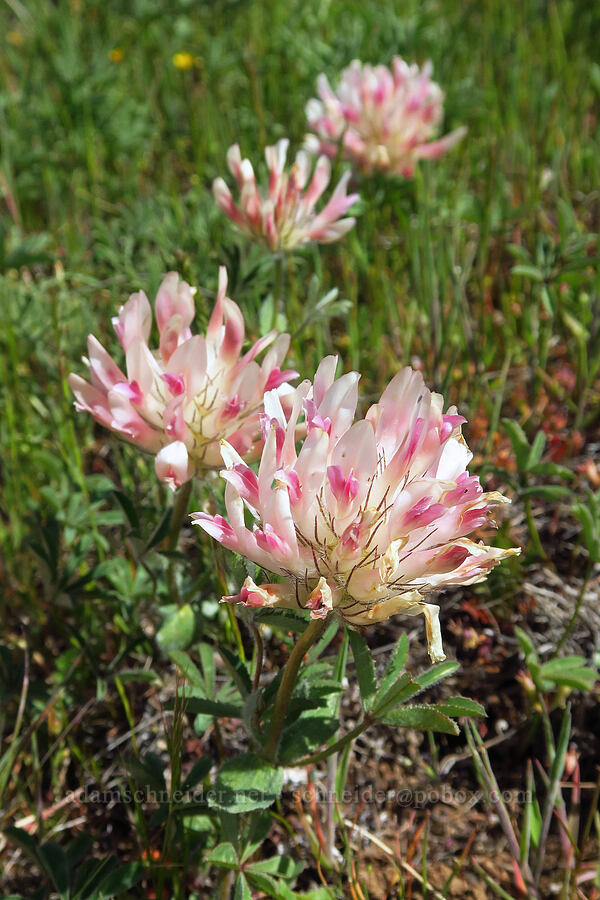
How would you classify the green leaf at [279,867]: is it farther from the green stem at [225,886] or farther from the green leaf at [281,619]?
the green leaf at [281,619]

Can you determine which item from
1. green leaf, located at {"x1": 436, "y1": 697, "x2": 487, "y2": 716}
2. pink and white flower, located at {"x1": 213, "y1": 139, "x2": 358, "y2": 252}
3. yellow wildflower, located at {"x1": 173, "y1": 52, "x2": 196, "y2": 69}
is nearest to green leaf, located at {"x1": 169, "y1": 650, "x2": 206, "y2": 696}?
green leaf, located at {"x1": 436, "y1": 697, "x2": 487, "y2": 716}

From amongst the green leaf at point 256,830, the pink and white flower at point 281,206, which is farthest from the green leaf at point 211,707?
the pink and white flower at point 281,206

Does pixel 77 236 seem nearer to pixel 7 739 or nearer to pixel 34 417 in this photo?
pixel 34 417

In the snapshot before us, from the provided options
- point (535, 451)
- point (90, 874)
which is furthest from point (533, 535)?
point (90, 874)

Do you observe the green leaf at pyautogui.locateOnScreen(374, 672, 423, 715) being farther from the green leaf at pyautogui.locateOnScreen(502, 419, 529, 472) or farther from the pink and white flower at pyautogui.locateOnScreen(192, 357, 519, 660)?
the green leaf at pyautogui.locateOnScreen(502, 419, 529, 472)

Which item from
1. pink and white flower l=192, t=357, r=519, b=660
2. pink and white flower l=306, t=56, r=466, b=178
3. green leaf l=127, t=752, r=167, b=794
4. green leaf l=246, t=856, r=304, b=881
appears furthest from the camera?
pink and white flower l=306, t=56, r=466, b=178

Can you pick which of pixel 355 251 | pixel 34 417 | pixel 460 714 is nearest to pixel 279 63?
pixel 355 251

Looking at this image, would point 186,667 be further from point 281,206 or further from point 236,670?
point 281,206
